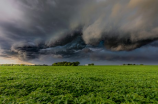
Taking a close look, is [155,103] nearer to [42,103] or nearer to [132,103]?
[132,103]

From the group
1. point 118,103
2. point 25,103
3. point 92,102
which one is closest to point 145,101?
point 118,103

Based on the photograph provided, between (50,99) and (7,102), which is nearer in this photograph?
(7,102)

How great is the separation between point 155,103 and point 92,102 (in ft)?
13.4

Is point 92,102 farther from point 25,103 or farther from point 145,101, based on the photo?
point 25,103

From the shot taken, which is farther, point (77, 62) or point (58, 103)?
point (77, 62)

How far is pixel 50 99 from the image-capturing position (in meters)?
6.20

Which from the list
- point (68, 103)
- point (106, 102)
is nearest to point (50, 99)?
point (68, 103)

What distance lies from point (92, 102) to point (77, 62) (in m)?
103

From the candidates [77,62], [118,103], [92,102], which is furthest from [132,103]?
[77,62]

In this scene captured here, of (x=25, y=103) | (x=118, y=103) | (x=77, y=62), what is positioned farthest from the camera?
(x=77, y=62)

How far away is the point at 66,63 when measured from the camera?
357 feet

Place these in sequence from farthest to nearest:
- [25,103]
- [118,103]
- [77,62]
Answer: [77,62]
[118,103]
[25,103]

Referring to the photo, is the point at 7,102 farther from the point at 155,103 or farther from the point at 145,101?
the point at 155,103

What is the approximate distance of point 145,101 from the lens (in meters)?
5.99
